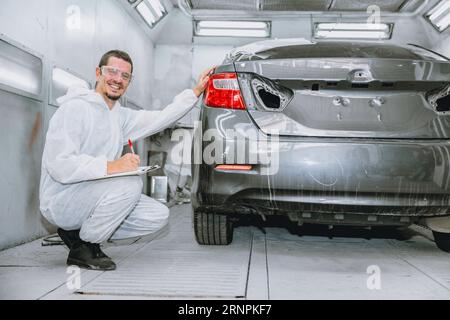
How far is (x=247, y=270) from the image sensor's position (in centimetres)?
227

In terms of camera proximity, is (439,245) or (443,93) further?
(439,245)

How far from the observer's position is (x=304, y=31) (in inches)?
246

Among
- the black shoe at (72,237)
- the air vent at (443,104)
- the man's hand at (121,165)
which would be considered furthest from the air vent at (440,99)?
the black shoe at (72,237)

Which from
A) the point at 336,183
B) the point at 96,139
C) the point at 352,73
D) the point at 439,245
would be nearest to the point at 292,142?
the point at 336,183

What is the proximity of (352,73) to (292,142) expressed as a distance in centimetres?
47

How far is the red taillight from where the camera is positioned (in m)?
2.28

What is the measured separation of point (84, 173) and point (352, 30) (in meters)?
5.04

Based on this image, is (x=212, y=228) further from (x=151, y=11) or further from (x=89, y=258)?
(x=151, y=11)

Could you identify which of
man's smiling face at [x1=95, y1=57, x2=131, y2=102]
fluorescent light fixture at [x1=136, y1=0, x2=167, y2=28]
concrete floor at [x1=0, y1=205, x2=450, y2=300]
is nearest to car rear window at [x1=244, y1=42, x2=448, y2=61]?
man's smiling face at [x1=95, y1=57, x2=131, y2=102]

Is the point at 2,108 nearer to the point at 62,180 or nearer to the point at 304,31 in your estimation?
the point at 62,180

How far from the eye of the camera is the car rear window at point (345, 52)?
2.37 meters

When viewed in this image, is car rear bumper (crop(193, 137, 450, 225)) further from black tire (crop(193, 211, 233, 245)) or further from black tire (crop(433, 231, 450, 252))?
black tire (crop(433, 231, 450, 252))

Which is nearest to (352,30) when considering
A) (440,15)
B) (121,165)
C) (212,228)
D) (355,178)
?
(440,15)

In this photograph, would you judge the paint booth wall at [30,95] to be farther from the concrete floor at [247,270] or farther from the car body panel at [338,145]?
the car body panel at [338,145]
